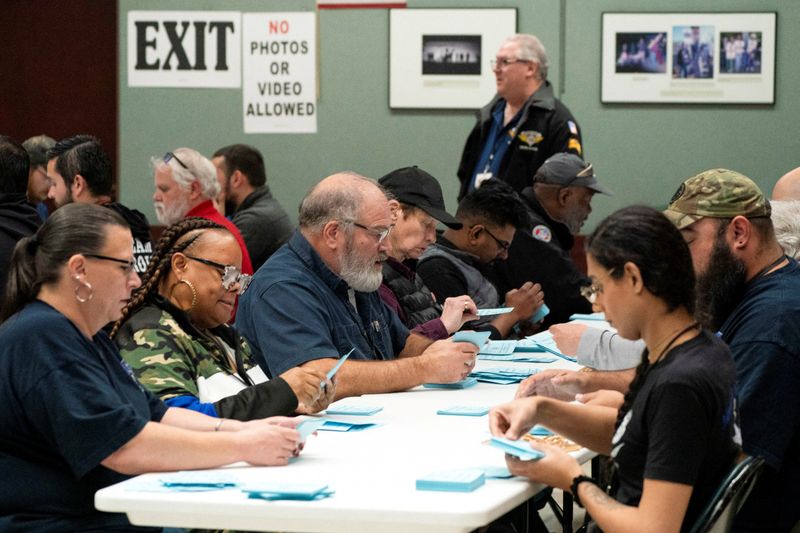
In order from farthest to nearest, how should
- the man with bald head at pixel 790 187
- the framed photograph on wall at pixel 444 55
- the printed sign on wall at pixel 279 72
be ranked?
the printed sign on wall at pixel 279 72 < the framed photograph on wall at pixel 444 55 < the man with bald head at pixel 790 187

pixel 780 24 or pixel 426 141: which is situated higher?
pixel 780 24

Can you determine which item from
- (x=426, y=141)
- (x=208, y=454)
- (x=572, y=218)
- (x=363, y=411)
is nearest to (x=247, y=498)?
(x=208, y=454)

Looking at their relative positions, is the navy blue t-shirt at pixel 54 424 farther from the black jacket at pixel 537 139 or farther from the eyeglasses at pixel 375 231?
the black jacket at pixel 537 139

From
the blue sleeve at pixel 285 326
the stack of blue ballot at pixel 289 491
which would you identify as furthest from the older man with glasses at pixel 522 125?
the stack of blue ballot at pixel 289 491

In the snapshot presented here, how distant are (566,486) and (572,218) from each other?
4586 millimetres

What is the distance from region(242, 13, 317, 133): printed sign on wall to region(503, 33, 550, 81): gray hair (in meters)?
1.70

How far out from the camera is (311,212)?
4184 millimetres

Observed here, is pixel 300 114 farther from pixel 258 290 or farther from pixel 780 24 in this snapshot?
pixel 258 290

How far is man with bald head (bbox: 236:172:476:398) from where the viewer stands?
3816mm

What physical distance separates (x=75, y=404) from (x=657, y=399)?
49.5 inches

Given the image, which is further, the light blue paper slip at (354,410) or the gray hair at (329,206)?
the gray hair at (329,206)

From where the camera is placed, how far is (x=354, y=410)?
344 cm

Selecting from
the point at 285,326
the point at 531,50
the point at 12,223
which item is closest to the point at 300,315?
the point at 285,326

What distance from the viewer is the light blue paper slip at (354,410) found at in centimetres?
342
